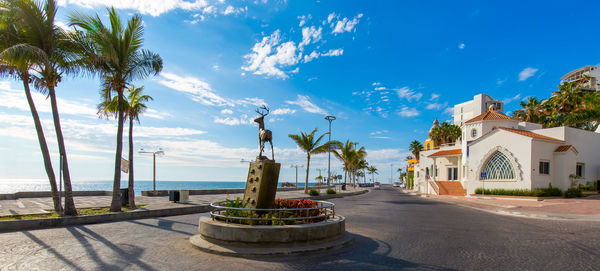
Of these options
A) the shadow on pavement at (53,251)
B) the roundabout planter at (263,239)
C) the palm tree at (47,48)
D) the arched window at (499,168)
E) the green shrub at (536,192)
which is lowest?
the green shrub at (536,192)

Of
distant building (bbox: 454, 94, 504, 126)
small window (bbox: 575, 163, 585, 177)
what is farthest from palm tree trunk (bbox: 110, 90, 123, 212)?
distant building (bbox: 454, 94, 504, 126)

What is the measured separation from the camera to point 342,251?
762 cm

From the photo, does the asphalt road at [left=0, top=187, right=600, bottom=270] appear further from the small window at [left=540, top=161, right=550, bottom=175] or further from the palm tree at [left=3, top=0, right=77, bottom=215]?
the small window at [left=540, top=161, right=550, bottom=175]

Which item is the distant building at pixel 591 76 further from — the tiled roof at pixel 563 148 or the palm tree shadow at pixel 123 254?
the palm tree shadow at pixel 123 254

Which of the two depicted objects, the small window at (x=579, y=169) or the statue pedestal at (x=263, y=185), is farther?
the small window at (x=579, y=169)

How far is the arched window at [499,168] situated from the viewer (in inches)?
1163

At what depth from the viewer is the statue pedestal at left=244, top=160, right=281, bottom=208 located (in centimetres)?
909

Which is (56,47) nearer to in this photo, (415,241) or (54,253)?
(54,253)

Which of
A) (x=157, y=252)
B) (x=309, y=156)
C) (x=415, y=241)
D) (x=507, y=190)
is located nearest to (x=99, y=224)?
(x=157, y=252)

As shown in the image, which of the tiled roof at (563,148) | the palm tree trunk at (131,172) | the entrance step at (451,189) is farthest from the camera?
the entrance step at (451,189)

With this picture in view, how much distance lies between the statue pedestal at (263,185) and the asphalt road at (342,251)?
6.91 feet

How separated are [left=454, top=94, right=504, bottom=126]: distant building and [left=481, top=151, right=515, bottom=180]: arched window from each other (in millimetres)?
45357

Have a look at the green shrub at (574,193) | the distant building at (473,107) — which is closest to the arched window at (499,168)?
the green shrub at (574,193)

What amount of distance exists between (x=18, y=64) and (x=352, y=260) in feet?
39.0
